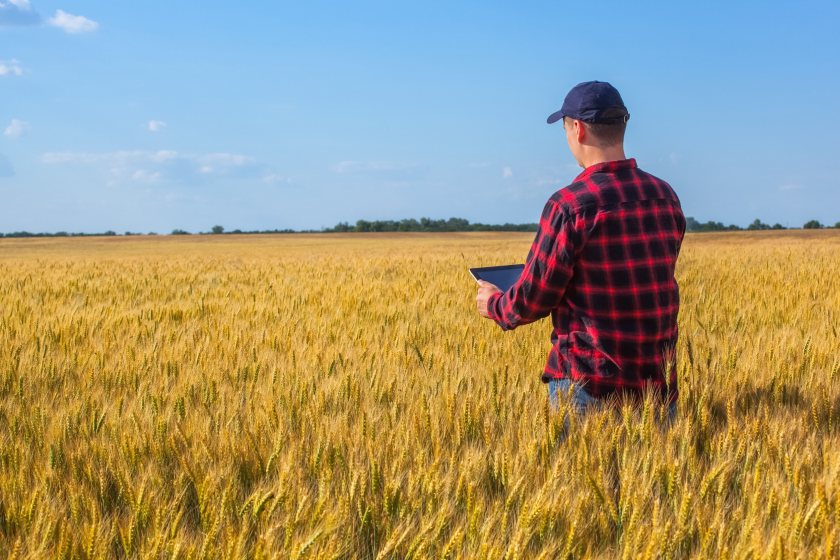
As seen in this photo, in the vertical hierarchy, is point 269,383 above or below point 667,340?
below

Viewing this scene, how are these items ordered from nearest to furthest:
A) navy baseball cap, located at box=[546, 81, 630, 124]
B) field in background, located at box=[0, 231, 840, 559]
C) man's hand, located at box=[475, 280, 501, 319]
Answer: field in background, located at box=[0, 231, 840, 559], navy baseball cap, located at box=[546, 81, 630, 124], man's hand, located at box=[475, 280, 501, 319]

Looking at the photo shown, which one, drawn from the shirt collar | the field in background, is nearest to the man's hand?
the field in background

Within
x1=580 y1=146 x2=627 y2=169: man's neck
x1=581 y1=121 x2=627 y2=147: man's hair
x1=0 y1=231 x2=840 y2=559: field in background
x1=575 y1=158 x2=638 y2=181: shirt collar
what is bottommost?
x1=0 y1=231 x2=840 y2=559: field in background

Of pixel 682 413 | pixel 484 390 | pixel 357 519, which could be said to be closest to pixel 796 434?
pixel 682 413

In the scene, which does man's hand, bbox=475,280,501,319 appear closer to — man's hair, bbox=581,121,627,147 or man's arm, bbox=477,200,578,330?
man's arm, bbox=477,200,578,330

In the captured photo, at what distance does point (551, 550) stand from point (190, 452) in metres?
1.17

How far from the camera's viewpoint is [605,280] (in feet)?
7.41

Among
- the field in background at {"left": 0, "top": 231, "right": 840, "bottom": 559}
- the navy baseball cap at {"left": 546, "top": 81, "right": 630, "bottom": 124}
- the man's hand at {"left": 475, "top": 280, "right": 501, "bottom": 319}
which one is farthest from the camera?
the man's hand at {"left": 475, "top": 280, "right": 501, "bottom": 319}

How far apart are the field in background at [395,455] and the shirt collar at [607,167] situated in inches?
31.5

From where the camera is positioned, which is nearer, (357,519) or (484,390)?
(357,519)

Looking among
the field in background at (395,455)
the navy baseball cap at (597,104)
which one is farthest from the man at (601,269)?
the field in background at (395,455)

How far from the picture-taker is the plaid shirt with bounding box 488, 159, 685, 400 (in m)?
2.21

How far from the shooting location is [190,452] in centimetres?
205

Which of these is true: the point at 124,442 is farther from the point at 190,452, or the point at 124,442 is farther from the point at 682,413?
the point at 682,413
